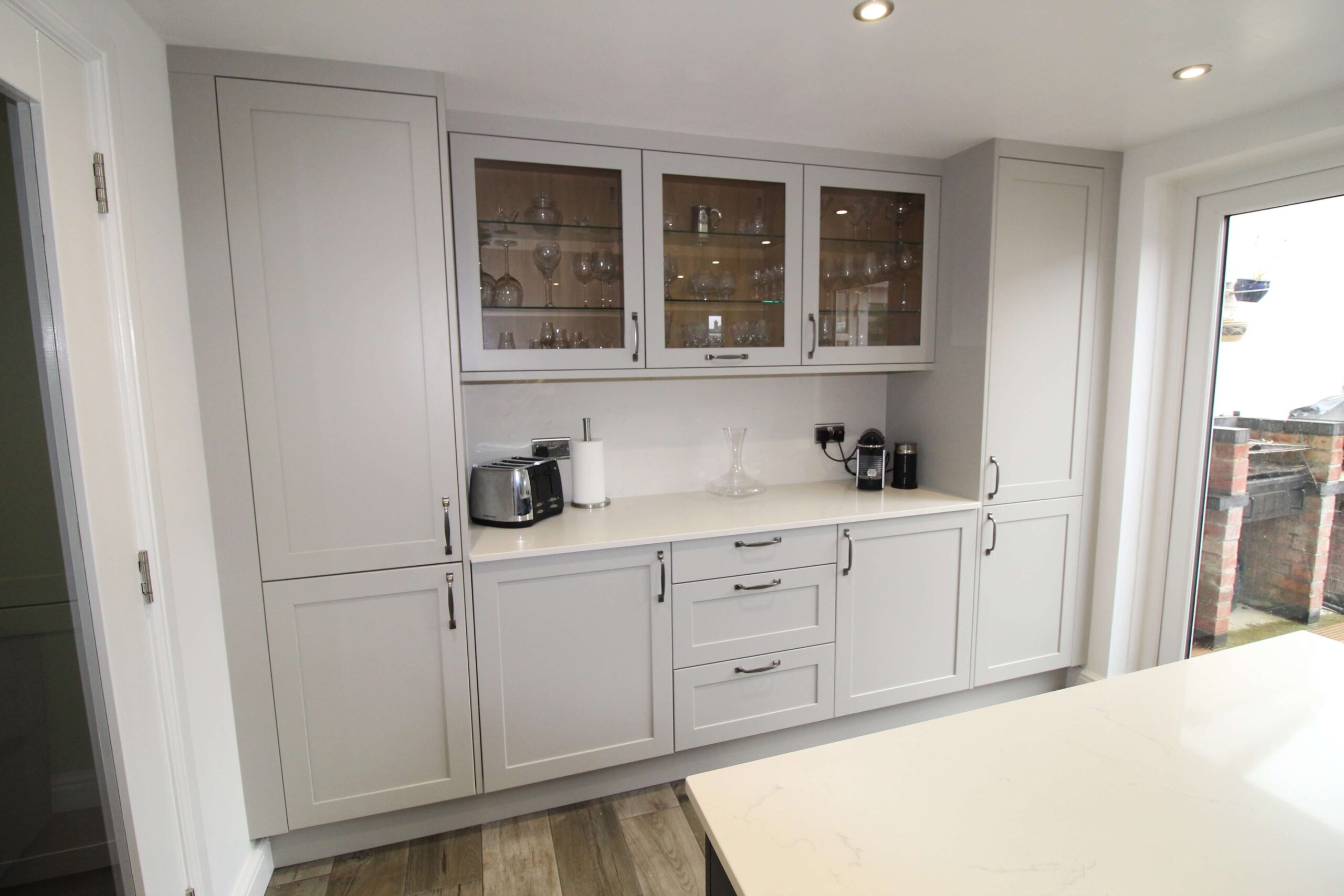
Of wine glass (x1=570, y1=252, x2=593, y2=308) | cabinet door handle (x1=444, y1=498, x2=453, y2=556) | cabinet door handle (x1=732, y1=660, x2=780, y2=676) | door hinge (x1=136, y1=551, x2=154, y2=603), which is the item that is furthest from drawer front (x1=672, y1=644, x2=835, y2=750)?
door hinge (x1=136, y1=551, x2=154, y2=603)

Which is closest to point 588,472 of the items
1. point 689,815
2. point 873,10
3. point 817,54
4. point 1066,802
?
point 689,815

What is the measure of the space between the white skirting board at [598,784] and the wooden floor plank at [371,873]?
26 millimetres

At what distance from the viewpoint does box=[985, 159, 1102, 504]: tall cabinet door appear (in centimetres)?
238

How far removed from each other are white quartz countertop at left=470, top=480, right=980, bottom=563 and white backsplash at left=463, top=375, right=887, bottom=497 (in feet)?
0.38

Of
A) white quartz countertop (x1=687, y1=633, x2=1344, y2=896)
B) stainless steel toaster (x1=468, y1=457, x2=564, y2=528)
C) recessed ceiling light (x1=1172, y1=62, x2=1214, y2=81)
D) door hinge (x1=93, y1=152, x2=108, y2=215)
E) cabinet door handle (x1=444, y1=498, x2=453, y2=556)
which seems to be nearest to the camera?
white quartz countertop (x1=687, y1=633, x2=1344, y2=896)

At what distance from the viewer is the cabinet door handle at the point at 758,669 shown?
7.27 feet

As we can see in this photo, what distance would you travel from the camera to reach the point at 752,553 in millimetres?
2182

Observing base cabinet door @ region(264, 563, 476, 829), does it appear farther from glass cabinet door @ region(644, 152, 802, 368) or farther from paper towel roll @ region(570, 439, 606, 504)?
glass cabinet door @ region(644, 152, 802, 368)

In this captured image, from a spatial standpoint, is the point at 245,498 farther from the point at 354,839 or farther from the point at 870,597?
the point at 870,597

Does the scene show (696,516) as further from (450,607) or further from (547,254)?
(547,254)

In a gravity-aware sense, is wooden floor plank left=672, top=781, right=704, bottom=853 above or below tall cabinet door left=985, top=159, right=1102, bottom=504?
below

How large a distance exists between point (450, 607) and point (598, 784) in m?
0.86

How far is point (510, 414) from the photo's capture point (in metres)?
2.43

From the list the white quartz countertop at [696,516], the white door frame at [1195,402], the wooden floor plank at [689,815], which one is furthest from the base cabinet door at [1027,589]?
the wooden floor plank at [689,815]
